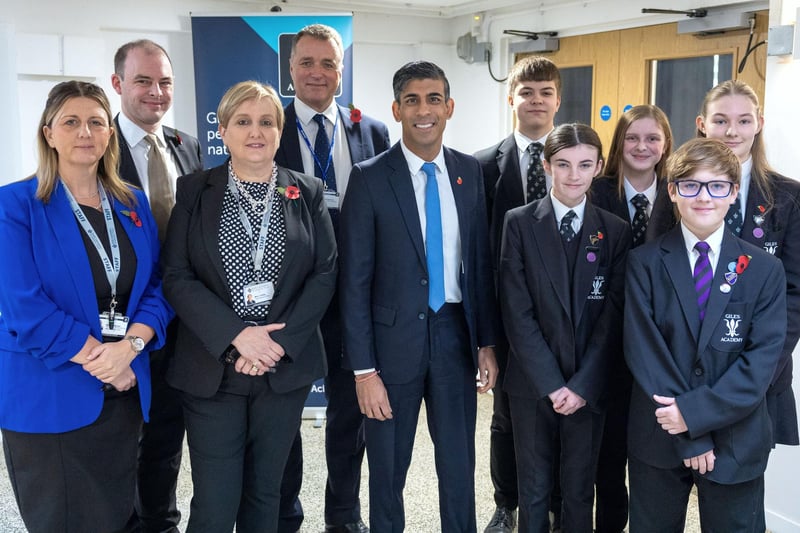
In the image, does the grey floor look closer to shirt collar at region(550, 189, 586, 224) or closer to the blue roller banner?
the blue roller banner

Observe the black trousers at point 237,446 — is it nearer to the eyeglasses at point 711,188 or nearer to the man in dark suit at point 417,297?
the man in dark suit at point 417,297

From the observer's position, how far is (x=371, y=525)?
2.51 meters

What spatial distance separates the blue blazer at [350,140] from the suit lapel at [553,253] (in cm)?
77

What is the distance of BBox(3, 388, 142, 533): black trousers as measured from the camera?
82.5 inches

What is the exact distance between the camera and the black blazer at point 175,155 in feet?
8.45

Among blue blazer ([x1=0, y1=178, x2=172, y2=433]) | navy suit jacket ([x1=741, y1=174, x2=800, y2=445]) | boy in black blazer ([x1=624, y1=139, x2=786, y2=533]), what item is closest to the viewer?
blue blazer ([x1=0, y1=178, x2=172, y2=433])

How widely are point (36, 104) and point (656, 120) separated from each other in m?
3.84

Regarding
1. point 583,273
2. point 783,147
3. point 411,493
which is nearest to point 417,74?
point 583,273

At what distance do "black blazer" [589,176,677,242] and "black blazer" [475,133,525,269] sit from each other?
10.9 inches

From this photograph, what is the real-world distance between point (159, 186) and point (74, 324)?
0.69 metres

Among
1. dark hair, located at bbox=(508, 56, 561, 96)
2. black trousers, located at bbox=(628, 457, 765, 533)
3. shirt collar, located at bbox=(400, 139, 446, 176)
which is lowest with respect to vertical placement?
black trousers, located at bbox=(628, 457, 765, 533)

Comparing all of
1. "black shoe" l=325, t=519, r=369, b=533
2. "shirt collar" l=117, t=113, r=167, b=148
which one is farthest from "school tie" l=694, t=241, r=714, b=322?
"shirt collar" l=117, t=113, r=167, b=148

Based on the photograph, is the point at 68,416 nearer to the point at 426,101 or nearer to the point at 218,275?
the point at 218,275

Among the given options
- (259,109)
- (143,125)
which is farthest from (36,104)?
(259,109)
